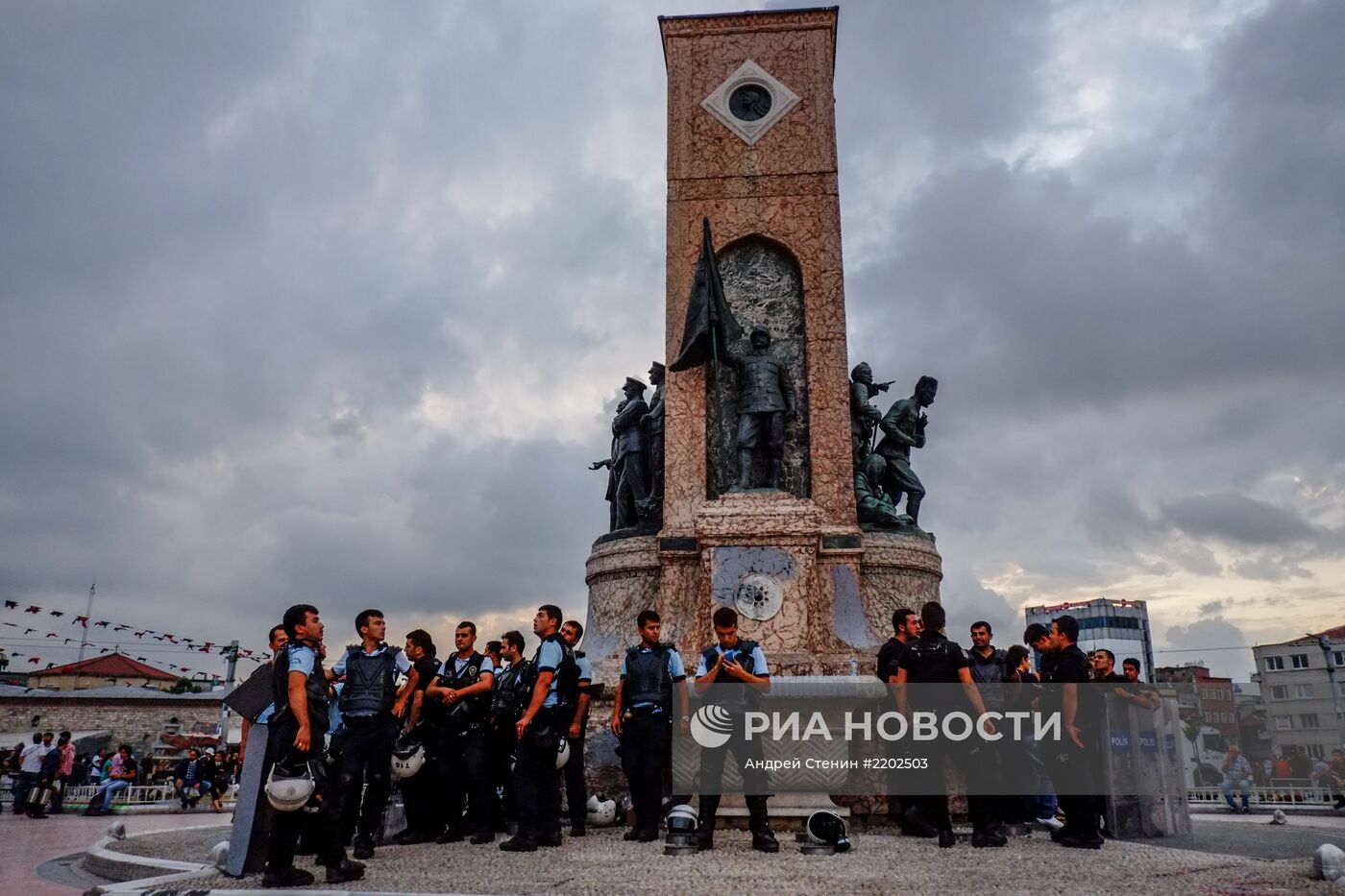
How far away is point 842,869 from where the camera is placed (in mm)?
4828

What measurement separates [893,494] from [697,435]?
7.51 ft

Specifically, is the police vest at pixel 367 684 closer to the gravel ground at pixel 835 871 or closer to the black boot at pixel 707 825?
the gravel ground at pixel 835 871

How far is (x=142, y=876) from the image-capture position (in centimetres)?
614

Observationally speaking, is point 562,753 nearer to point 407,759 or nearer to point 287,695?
point 407,759

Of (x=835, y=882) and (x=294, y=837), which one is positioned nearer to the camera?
(x=835, y=882)

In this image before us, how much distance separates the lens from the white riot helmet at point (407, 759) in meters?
6.04

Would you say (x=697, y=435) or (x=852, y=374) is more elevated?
(x=852, y=374)

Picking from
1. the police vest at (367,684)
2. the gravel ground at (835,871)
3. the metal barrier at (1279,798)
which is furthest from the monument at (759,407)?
the metal barrier at (1279,798)

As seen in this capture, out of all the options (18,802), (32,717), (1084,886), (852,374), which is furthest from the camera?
(32,717)

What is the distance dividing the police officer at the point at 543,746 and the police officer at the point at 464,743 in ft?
1.87

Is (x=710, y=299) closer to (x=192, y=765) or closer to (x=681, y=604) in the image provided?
(x=681, y=604)

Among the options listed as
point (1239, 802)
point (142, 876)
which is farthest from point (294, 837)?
point (1239, 802)

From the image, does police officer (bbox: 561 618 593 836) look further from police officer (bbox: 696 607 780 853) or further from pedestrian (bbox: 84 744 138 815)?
pedestrian (bbox: 84 744 138 815)

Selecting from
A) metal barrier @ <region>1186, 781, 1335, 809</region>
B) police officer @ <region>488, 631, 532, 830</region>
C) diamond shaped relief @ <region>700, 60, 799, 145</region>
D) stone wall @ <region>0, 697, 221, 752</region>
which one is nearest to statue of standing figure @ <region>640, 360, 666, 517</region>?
diamond shaped relief @ <region>700, 60, 799, 145</region>
